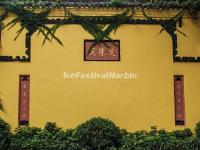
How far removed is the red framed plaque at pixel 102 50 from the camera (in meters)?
14.8

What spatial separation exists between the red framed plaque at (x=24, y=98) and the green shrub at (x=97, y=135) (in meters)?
1.81

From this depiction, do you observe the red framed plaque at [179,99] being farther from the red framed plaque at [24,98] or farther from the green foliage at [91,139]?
the red framed plaque at [24,98]

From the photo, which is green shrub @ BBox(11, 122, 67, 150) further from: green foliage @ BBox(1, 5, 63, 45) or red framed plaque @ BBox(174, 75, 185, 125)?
red framed plaque @ BBox(174, 75, 185, 125)

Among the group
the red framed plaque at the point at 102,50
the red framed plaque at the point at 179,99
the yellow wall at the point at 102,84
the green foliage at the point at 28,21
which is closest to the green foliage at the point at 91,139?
the yellow wall at the point at 102,84

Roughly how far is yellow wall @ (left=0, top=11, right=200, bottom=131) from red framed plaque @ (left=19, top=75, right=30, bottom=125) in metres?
0.13

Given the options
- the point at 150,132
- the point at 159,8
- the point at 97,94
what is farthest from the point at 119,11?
the point at 150,132

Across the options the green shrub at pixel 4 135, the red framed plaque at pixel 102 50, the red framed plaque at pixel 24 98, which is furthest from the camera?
the red framed plaque at pixel 102 50

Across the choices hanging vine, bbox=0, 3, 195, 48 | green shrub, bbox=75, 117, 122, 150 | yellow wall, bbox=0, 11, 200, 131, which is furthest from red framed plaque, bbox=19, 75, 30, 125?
green shrub, bbox=75, 117, 122, 150

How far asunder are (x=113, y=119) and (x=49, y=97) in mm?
1987

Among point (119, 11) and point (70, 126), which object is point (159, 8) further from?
point (70, 126)

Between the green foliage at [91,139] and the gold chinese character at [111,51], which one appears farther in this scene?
the gold chinese character at [111,51]

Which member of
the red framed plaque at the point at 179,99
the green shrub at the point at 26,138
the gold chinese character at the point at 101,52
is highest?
the gold chinese character at the point at 101,52

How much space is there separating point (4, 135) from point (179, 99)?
5.24 meters

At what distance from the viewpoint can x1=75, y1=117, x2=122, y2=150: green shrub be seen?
13102mm
